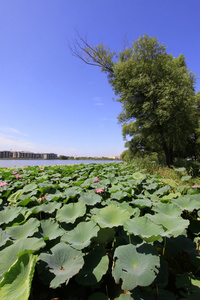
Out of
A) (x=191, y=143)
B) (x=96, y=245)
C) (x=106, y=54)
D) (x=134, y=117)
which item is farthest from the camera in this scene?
(x=191, y=143)

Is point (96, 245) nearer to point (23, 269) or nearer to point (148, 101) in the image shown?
point (23, 269)

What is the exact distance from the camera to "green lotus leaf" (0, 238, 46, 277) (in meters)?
0.73

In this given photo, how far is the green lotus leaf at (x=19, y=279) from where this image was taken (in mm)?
585

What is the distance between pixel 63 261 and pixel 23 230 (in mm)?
462

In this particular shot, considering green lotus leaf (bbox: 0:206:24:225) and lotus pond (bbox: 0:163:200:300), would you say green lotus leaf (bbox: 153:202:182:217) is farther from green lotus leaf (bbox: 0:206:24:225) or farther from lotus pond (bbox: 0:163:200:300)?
green lotus leaf (bbox: 0:206:24:225)

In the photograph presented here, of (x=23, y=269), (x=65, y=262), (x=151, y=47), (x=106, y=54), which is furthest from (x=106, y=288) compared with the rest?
(x=106, y=54)

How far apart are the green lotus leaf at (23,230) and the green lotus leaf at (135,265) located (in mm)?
620

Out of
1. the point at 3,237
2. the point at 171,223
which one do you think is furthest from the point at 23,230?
the point at 171,223

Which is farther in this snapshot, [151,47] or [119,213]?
[151,47]

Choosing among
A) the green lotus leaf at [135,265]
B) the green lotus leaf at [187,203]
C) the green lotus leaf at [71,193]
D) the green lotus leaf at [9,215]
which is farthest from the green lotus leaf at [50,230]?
the green lotus leaf at [187,203]

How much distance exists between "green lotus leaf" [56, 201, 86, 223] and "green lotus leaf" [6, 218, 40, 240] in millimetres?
206

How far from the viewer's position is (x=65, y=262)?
0.76 meters

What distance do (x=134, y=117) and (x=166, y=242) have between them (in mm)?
A: 9200

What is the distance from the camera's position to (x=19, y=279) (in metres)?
0.65
